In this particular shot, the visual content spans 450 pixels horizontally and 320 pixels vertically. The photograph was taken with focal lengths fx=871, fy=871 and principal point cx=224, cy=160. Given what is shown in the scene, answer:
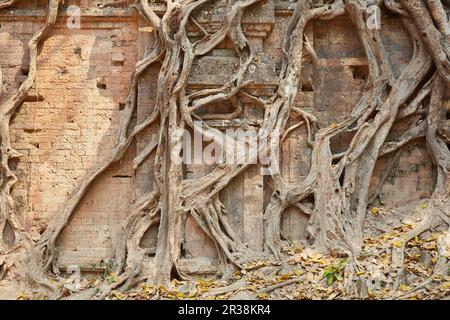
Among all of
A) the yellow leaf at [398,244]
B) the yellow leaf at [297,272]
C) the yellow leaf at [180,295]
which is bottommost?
the yellow leaf at [180,295]

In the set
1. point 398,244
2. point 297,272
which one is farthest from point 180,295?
point 398,244

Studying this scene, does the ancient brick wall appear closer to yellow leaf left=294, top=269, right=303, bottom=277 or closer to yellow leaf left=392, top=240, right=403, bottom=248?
yellow leaf left=294, top=269, right=303, bottom=277

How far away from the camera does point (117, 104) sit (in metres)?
11.3

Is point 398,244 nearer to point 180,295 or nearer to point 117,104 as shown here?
point 180,295

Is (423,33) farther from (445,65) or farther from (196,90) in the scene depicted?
(196,90)

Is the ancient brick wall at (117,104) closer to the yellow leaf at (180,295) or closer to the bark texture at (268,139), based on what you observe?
the bark texture at (268,139)

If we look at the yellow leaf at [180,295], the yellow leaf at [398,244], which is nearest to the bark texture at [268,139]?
the yellow leaf at [398,244]

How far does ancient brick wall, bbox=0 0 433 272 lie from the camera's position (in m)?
10.9

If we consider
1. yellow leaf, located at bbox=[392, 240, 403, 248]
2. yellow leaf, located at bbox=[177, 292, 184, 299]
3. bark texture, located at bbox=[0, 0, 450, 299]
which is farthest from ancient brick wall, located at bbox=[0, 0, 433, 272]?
yellow leaf, located at bbox=[177, 292, 184, 299]

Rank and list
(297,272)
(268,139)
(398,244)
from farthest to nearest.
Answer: (268,139) → (398,244) → (297,272)

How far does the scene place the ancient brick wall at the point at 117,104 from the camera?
10.9 meters

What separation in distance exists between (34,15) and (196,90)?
241 cm

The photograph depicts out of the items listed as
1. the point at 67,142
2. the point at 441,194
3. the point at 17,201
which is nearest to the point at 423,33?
the point at 441,194

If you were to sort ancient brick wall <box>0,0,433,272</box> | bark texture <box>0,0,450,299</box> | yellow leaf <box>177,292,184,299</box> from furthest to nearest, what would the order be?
ancient brick wall <box>0,0,433,272</box>
bark texture <box>0,0,450,299</box>
yellow leaf <box>177,292,184,299</box>
